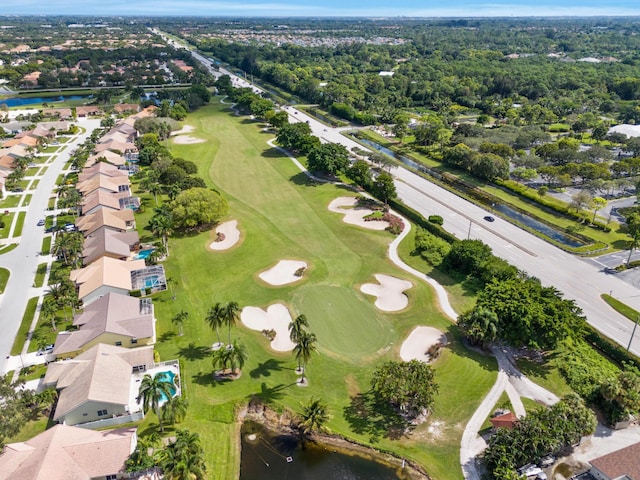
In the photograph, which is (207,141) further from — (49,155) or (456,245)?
(456,245)

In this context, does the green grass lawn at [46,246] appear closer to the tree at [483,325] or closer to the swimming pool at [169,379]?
the swimming pool at [169,379]

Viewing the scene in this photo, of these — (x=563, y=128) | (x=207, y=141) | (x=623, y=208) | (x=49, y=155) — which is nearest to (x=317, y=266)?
(x=623, y=208)

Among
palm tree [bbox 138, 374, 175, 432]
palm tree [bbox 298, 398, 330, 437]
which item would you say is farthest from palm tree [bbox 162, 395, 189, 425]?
palm tree [bbox 298, 398, 330, 437]

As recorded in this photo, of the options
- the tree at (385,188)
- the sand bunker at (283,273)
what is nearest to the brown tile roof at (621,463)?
the sand bunker at (283,273)

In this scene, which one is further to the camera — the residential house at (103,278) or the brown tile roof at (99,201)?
the brown tile roof at (99,201)

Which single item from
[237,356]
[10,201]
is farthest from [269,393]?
[10,201]

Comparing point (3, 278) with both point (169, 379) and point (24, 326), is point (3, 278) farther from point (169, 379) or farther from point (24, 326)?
point (169, 379)
